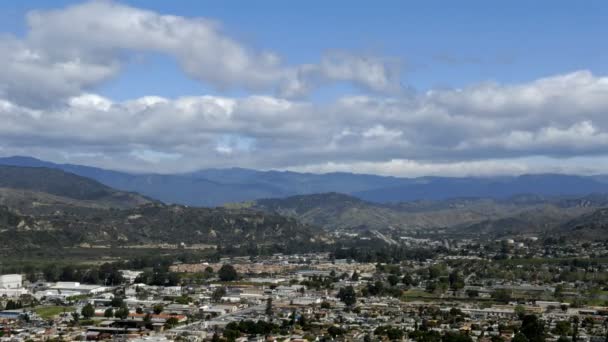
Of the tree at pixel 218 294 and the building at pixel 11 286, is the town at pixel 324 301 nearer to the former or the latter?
the building at pixel 11 286

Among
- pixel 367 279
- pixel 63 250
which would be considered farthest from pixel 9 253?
pixel 367 279

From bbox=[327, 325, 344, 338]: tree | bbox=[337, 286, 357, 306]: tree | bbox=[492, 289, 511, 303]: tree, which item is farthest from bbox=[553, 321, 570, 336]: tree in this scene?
bbox=[337, 286, 357, 306]: tree

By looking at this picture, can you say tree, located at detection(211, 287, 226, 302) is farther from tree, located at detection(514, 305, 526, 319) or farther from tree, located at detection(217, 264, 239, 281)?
tree, located at detection(514, 305, 526, 319)

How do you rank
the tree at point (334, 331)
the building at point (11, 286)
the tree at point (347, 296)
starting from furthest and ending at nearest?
1. the building at point (11, 286)
2. the tree at point (347, 296)
3. the tree at point (334, 331)

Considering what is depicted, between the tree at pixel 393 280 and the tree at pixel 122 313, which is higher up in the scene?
the tree at pixel 393 280

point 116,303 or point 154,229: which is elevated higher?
point 154,229

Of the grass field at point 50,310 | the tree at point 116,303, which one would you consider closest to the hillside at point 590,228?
the tree at point 116,303

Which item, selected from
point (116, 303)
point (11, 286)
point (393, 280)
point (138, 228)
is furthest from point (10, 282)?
point (138, 228)

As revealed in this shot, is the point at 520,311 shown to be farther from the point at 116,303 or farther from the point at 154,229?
the point at 154,229

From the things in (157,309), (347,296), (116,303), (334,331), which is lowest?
(116,303)
